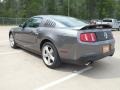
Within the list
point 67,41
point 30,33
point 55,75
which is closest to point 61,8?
point 30,33

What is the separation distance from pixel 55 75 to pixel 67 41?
36.1 inches

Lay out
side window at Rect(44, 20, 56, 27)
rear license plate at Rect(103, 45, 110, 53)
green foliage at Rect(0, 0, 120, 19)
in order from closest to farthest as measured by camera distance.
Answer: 1. rear license plate at Rect(103, 45, 110, 53)
2. side window at Rect(44, 20, 56, 27)
3. green foliage at Rect(0, 0, 120, 19)

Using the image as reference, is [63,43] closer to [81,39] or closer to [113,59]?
[81,39]

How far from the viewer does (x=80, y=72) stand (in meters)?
5.88

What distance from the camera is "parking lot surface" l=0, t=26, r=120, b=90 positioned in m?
4.86

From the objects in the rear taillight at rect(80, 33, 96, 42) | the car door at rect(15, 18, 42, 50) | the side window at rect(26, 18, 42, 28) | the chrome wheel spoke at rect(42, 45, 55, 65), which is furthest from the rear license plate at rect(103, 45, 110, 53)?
the side window at rect(26, 18, 42, 28)

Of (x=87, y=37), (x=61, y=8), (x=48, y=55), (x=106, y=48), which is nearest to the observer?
(x=87, y=37)

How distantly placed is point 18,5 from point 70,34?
161 ft

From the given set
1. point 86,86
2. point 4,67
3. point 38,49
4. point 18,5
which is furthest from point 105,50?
point 18,5

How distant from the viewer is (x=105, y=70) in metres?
6.10

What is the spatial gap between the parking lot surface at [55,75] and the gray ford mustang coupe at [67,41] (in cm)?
35

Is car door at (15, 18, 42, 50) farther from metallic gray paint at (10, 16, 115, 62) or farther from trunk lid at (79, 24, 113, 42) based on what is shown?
trunk lid at (79, 24, 113, 42)

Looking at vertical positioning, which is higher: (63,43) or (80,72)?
(63,43)

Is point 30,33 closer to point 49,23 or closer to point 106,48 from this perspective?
point 49,23
